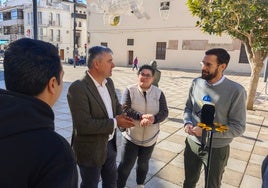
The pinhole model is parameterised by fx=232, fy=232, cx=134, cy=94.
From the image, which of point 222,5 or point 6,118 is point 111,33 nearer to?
point 222,5

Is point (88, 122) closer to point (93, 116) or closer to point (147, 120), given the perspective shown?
point (93, 116)

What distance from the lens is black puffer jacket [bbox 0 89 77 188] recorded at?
2.68ft

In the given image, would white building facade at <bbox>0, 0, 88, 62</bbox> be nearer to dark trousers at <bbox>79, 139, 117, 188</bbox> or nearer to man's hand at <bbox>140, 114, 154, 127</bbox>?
man's hand at <bbox>140, 114, 154, 127</bbox>

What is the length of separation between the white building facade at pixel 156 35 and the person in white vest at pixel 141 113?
21868 mm

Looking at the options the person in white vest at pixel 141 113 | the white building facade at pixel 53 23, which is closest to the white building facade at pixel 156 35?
the white building facade at pixel 53 23

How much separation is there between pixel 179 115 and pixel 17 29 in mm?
47094

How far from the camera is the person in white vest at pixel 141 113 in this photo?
2551 millimetres

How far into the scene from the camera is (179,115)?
22.2 feet

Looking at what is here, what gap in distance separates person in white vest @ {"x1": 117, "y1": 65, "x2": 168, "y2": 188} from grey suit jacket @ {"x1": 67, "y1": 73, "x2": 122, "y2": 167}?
505 mm

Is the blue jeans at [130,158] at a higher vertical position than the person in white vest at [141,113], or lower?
lower

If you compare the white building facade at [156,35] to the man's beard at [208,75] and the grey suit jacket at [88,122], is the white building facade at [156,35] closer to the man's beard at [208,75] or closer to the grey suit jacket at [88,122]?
the man's beard at [208,75]

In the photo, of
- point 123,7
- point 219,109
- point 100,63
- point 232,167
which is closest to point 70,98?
point 100,63

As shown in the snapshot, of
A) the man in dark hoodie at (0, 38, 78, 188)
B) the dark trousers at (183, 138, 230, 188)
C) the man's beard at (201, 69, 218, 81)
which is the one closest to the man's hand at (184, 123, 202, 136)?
the dark trousers at (183, 138, 230, 188)

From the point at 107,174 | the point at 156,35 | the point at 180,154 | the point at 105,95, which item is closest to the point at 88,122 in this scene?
the point at 105,95
